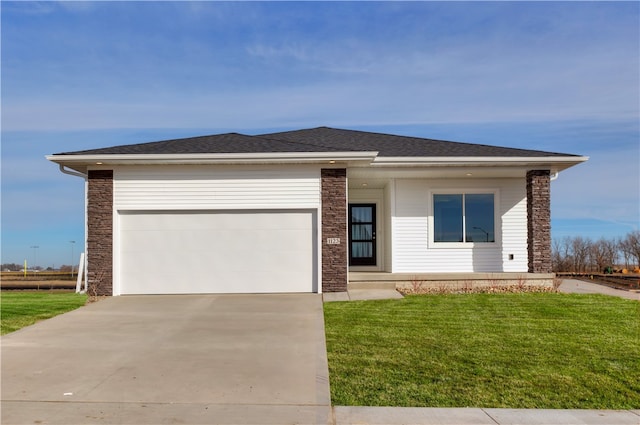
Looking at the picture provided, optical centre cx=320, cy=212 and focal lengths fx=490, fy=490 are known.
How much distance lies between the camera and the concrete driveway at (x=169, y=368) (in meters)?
4.64

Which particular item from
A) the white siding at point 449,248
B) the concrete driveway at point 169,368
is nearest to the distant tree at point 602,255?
the white siding at point 449,248

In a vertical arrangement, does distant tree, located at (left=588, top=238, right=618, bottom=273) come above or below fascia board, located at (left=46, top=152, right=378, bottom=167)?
below

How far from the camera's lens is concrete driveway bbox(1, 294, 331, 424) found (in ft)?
15.2

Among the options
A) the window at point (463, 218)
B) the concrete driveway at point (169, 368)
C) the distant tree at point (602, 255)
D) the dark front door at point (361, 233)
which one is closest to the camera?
the concrete driveway at point (169, 368)

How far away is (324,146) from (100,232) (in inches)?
252

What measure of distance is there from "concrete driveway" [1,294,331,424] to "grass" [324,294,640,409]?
0.53 metres

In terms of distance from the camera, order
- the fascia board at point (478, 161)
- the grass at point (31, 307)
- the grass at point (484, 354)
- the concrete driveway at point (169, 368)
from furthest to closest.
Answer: the fascia board at point (478, 161)
the grass at point (31, 307)
the grass at point (484, 354)
the concrete driveway at point (169, 368)

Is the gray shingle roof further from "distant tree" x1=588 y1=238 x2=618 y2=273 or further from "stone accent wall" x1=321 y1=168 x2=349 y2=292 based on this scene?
"distant tree" x1=588 y1=238 x2=618 y2=273

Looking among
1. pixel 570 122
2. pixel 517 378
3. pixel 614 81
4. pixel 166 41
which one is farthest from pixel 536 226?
pixel 166 41

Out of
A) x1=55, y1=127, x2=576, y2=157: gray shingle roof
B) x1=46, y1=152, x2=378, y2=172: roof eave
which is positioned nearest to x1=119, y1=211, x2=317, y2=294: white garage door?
x1=46, y1=152, x2=378, y2=172: roof eave

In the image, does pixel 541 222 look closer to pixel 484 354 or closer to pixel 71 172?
pixel 484 354

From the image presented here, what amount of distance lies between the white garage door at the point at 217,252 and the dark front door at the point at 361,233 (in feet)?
12.0

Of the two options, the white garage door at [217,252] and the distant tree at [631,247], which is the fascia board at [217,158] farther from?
the distant tree at [631,247]

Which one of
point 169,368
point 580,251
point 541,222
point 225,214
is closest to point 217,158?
point 225,214
